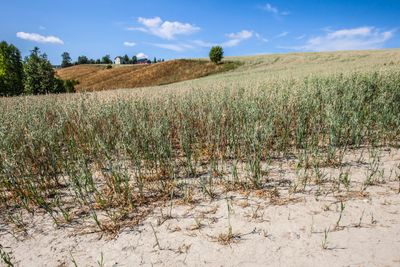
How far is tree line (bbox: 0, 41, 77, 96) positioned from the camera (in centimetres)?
3938

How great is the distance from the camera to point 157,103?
764 cm

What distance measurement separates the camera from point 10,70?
150 ft

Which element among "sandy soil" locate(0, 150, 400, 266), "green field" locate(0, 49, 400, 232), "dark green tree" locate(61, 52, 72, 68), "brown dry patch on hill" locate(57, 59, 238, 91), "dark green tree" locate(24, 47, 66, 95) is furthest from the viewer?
"dark green tree" locate(61, 52, 72, 68)

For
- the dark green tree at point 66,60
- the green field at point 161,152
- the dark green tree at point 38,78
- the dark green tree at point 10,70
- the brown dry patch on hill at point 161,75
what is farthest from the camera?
the dark green tree at point 66,60

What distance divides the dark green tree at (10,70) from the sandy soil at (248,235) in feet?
159

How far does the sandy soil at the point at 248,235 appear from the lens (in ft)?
8.39

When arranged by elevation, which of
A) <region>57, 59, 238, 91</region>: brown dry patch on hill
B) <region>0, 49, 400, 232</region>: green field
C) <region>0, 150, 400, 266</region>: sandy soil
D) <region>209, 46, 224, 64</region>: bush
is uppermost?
<region>209, 46, 224, 64</region>: bush

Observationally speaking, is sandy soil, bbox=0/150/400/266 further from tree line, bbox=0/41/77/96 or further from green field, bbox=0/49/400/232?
tree line, bbox=0/41/77/96

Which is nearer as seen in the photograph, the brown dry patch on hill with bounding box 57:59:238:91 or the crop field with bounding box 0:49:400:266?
the crop field with bounding box 0:49:400:266

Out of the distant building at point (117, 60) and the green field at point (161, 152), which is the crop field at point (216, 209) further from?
the distant building at point (117, 60)

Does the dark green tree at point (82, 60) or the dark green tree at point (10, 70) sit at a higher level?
the dark green tree at point (82, 60)

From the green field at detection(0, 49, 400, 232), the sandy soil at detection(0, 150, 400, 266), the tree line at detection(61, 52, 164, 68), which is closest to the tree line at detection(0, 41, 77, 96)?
the green field at detection(0, 49, 400, 232)

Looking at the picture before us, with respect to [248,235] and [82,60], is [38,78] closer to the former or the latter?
[248,235]

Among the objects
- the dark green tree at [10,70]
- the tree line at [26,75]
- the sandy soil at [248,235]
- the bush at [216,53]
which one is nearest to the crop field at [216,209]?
the sandy soil at [248,235]
